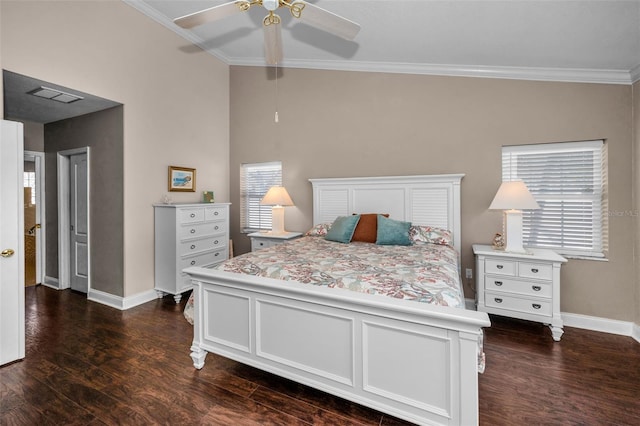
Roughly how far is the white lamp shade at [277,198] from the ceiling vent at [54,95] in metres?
2.34

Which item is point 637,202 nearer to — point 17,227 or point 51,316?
point 17,227

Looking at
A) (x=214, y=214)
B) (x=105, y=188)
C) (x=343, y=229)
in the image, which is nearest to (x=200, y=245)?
(x=214, y=214)

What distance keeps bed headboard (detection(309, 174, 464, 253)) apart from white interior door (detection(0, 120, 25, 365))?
3.00 meters

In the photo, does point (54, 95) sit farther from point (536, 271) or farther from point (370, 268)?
→ point (536, 271)

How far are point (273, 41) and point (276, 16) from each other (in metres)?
0.28

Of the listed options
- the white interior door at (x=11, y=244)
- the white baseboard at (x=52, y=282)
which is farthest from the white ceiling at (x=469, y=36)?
the white baseboard at (x=52, y=282)

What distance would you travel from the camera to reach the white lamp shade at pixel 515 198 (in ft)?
9.14

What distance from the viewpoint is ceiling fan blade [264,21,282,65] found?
7.37 ft

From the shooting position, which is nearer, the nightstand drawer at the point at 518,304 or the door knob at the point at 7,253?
the door knob at the point at 7,253

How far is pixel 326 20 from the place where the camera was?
2.13 meters

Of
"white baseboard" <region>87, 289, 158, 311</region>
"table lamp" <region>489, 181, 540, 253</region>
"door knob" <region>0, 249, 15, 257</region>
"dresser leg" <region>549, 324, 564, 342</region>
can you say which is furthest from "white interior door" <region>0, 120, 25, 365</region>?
"dresser leg" <region>549, 324, 564, 342</region>

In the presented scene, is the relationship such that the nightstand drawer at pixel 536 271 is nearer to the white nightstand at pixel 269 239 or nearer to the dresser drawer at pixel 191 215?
the white nightstand at pixel 269 239

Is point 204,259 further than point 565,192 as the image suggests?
Yes

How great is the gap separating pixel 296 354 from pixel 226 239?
2940mm
